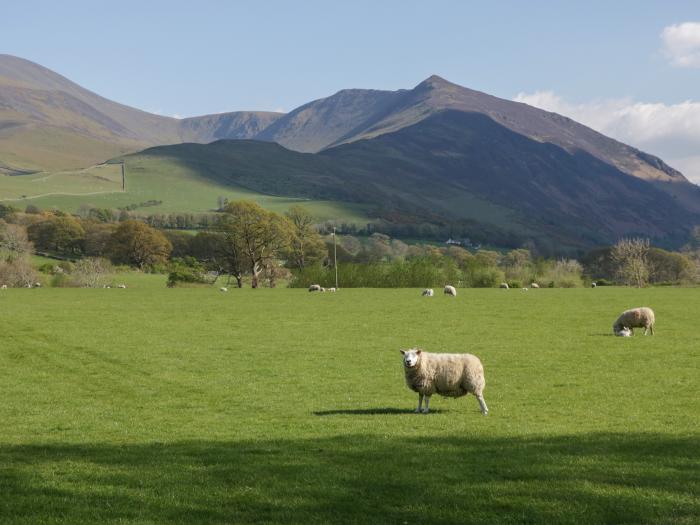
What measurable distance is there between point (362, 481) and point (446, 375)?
7.45 m

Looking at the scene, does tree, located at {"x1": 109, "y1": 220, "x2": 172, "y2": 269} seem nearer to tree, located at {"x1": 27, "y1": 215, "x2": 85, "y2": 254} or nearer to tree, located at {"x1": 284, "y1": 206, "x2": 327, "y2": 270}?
tree, located at {"x1": 27, "y1": 215, "x2": 85, "y2": 254}

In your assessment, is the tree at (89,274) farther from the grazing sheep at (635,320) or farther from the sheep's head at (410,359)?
the sheep's head at (410,359)

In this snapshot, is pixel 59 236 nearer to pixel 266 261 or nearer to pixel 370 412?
pixel 266 261

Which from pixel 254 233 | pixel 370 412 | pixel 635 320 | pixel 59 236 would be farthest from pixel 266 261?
pixel 370 412

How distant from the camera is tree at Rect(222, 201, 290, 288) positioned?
361 feet

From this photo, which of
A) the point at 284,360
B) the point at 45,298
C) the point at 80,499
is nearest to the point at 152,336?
the point at 284,360

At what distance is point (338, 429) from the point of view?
18.2 meters

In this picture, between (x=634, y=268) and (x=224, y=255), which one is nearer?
(x=224, y=255)

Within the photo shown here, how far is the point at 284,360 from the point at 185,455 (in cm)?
1722

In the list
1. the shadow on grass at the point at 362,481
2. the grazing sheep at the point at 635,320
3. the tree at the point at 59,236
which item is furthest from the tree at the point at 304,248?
the shadow on grass at the point at 362,481

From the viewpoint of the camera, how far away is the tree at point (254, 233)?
361ft

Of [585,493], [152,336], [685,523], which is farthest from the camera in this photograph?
[152,336]

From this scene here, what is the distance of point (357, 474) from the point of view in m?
13.5

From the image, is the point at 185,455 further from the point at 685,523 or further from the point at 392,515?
the point at 685,523
